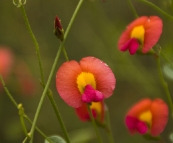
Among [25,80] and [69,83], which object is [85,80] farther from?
[25,80]

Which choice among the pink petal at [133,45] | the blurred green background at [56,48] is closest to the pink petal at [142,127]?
the pink petal at [133,45]

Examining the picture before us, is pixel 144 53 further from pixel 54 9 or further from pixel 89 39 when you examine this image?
pixel 54 9

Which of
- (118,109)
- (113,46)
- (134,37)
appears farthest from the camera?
(118,109)

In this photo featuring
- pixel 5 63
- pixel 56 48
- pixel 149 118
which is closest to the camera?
pixel 149 118

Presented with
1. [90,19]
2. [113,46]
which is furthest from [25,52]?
[113,46]

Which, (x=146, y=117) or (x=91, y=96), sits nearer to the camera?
(x=91, y=96)

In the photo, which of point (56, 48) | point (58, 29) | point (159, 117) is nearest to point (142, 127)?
point (159, 117)

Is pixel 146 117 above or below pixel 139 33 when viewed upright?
below

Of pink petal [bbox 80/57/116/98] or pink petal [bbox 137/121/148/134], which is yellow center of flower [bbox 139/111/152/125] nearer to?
pink petal [bbox 137/121/148/134]
